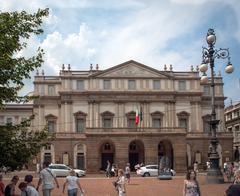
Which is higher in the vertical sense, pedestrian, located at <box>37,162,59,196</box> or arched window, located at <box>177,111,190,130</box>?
arched window, located at <box>177,111,190,130</box>

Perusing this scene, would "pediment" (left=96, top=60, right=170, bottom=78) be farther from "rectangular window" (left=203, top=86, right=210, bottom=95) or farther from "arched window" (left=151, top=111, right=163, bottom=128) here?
"rectangular window" (left=203, top=86, right=210, bottom=95)

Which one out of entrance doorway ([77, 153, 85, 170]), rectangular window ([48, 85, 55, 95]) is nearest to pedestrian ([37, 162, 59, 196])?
entrance doorway ([77, 153, 85, 170])

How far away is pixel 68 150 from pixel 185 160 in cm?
1675

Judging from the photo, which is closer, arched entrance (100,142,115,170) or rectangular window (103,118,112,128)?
arched entrance (100,142,115,170)

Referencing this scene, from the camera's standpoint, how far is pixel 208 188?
27.6 metres

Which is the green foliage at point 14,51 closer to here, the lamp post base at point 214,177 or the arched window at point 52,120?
the lamp post base at point 214,177

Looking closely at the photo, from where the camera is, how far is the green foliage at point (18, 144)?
12.8 meters

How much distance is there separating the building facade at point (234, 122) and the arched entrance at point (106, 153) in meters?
24.8

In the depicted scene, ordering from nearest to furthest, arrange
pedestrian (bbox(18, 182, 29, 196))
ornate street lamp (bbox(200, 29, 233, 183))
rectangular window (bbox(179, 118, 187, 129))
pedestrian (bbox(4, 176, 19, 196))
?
1. pedestrian (bbox(18, 182, 29, 196))
2. pedestrian (bbox(4, 176, 19, 196))
3. ornate street lamp (bbox(200, 29, 233, 183))
4. rectangular window (bbox(179, 118, 187, 129))

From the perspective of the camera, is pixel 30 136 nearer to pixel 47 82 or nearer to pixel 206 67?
pixel 206 67

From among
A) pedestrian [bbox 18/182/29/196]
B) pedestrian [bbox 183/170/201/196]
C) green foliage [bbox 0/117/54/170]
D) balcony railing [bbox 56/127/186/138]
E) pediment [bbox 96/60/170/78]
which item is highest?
pediment [bbox 96/60/170/78]

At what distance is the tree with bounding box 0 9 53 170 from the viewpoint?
40.3 ft

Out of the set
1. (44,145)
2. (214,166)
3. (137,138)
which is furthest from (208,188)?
(137,138)

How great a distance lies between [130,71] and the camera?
230 ft
